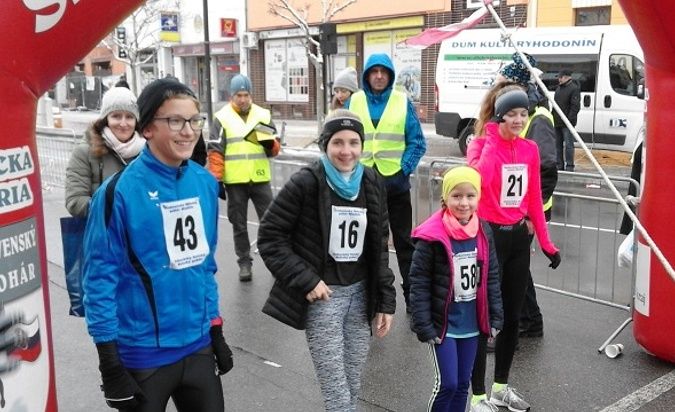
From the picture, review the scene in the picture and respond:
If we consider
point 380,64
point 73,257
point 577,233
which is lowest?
point 577,233

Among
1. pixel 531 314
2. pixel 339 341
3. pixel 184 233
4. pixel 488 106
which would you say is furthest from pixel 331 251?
pixel 531 314

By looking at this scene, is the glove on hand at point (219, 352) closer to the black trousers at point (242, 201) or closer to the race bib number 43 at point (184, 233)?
the race bib number 43 at point (184, 233)

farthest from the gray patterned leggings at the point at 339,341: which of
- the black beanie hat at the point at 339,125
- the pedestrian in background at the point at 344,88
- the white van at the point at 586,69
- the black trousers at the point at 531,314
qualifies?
the white van at the point at 586,69

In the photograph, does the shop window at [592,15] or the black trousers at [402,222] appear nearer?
the black trousers at [402,222]

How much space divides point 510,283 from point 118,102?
8.38ft

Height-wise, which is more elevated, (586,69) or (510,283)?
(586,69)

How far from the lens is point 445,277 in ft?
11.7

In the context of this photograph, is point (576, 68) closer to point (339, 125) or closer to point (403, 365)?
point (403, 365)

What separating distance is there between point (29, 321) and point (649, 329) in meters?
3.87

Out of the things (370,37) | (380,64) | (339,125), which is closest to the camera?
(339,125)

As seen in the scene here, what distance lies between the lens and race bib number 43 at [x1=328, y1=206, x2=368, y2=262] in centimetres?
344

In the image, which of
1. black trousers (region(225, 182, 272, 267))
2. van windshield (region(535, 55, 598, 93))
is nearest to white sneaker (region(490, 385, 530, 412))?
black trousers (region(225, 182, 272, 267))

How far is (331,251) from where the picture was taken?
11.4 ft

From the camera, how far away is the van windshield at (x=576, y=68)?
16.0m
